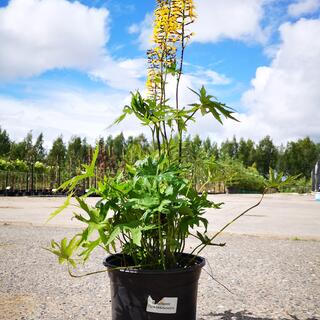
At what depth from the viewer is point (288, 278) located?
2.85m

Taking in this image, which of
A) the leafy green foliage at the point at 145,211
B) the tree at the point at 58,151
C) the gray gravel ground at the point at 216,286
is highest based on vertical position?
the tree at the point at 58,151

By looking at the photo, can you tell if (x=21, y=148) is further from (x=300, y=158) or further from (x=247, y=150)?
(x=300, y=158)

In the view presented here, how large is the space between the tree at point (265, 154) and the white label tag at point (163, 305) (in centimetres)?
3393

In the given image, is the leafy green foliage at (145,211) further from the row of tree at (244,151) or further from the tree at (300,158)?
the tree at (300,158)

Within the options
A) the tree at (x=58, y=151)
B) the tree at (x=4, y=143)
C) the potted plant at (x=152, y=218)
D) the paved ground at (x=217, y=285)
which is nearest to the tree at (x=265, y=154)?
the tree at (x=58, y=151)

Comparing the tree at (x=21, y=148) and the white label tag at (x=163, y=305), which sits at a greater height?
the tree at (x=21, y=148)

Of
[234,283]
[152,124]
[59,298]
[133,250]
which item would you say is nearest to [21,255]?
[59,298]

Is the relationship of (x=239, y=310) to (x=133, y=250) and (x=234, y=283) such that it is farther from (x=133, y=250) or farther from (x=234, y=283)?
(x=133, y=250)

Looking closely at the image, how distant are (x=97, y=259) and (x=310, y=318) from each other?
2.00 meters

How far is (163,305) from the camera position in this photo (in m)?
1.44

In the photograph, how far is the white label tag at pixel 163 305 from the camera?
1.44 metres

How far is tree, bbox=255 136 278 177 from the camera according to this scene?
34.3m

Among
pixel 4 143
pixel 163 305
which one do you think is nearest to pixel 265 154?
pixel 4 143

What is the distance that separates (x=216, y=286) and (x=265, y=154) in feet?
111
